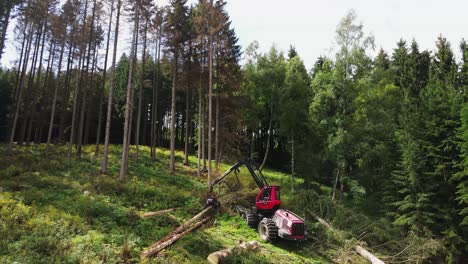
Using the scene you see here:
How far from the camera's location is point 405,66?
101 ft

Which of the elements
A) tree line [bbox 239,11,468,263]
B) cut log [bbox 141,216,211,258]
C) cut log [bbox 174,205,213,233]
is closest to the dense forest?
tree line [bbox 239,11,468,263]

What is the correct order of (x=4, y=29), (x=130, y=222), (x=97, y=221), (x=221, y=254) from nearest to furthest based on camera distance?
1. (x=221, y=254)
2. (x=97, y=221)
3. (x=130, y=222)
4. (x=4, y=29)

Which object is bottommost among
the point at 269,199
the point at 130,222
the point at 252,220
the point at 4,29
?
the point at 252,220

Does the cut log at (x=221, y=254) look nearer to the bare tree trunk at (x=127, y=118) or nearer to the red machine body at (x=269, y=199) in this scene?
the red machine body at (x=269, y=199)

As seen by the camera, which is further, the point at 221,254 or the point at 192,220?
the point at 192,220

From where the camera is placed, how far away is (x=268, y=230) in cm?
1209

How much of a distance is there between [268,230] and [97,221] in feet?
21.5

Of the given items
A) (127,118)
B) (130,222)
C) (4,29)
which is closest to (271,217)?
(130,222)

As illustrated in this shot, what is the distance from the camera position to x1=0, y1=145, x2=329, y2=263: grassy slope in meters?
7.95

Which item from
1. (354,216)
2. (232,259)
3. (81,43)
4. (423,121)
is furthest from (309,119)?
(81,43)

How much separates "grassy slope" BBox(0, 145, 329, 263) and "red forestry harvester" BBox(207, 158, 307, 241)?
49cm

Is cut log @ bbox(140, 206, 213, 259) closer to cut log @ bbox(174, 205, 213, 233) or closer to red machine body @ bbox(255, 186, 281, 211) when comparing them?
cut log @ bbox(174, 205, 213, 233)

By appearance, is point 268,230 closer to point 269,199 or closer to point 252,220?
point 252,220

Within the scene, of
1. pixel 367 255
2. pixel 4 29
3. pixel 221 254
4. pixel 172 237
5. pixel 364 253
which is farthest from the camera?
pixel 4 29
